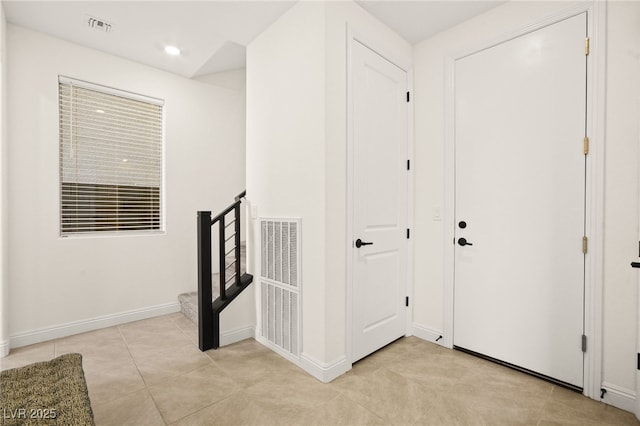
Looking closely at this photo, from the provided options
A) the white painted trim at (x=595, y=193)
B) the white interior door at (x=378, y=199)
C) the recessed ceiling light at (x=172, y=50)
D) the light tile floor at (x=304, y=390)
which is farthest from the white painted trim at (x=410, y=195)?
the recessed ceiling light at (x=172, y=50)

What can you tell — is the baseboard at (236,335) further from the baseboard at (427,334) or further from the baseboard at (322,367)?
the baseboard at (427,334)

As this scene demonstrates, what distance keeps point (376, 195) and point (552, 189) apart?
48.1 inches

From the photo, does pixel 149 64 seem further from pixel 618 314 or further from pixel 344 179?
pixel 618 314

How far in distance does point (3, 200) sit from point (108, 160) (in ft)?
3.03

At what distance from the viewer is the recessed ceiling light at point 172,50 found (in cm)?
301

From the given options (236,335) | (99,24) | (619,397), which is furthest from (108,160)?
(619,397)

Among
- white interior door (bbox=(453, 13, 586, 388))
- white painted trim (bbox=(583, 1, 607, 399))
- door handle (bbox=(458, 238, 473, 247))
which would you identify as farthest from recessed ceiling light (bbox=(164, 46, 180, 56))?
white painted trim (bbox=(583, 1, 607, 399))

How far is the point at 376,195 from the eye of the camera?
2535 millimetres

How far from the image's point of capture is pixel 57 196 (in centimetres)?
286

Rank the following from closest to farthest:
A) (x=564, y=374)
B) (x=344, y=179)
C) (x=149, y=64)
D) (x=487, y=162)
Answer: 1. (x=564, y=374)
2. (x=344, y=179)
3. (x=487, y=162)
4. (x=149, y=64)

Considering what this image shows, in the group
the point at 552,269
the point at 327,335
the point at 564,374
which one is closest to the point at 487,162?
the point at 552,269

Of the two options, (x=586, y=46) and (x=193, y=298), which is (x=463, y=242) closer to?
(x=586, y=46)

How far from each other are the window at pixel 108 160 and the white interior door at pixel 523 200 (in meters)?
3.25

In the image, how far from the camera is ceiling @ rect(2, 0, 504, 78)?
2373 millimetres
